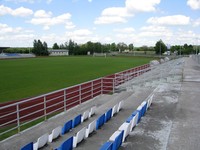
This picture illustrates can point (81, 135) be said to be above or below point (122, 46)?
below

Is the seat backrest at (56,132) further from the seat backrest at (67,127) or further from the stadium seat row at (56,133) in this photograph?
the seat backrest at (67,127)

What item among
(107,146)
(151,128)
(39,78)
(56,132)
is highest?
(107,146)

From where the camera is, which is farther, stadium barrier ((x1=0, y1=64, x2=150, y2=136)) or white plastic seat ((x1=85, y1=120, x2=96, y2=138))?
stadium barrier ((x1=0, y1=64, x2=150, y2=136))

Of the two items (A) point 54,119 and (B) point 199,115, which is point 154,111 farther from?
(A) point 54,119

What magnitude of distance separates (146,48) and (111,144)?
161137mm

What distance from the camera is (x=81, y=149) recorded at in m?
5.53

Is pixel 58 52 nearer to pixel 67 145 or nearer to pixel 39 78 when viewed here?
pixel 39 78

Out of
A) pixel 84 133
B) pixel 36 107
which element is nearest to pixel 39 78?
pixel 36 107

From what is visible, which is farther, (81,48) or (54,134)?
(81,48)

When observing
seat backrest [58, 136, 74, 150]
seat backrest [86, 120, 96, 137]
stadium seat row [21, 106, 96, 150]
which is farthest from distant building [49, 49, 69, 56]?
seat backrest [58, 136, 74, 150]

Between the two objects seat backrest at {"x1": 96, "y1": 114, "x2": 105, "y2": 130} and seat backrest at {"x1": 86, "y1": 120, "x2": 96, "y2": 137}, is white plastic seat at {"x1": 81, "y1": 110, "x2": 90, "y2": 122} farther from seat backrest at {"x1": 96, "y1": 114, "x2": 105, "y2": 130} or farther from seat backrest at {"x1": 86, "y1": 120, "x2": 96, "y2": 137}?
seat backrest at {"x1": 86, "y1": 120, "x2": 96, "y2": 137}

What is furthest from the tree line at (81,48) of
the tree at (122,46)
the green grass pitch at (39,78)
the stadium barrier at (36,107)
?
the stadium barrier at (36,107)

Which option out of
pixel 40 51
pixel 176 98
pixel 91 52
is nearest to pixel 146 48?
pixel 91 52

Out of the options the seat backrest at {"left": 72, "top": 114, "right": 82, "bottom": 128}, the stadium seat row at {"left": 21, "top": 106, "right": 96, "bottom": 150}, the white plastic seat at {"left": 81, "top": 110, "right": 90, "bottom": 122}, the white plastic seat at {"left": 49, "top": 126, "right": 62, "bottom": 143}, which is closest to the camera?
the stadium seat row at {"left": 21, "top": 106, "right": 96, "bottom": 150}
